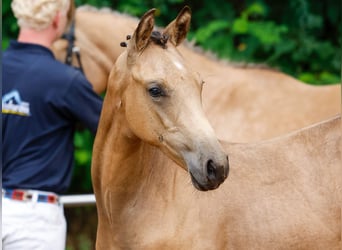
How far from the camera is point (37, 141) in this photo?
3.80 m

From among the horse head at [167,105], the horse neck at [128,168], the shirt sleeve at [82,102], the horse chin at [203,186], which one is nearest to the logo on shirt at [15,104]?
the shirt sleeve at [82,102]

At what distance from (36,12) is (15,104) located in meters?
0.42

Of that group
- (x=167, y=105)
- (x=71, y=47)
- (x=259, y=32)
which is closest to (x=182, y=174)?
(x=167, y=105)

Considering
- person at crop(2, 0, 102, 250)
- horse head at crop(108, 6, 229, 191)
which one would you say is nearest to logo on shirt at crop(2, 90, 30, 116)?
person at crop(2, 0, 102, 250)

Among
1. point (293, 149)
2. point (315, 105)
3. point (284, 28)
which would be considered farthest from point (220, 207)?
point (284, 28)

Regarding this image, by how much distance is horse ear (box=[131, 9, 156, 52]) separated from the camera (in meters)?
3.27

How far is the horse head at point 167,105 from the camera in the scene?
3.09 metres

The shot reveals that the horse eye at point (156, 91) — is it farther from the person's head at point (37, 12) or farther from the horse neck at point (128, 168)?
the person's head at point (37, 12)

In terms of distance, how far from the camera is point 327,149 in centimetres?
355

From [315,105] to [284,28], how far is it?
1289 millimetres

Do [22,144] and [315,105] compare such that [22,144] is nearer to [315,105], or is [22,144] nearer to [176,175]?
[176,175]

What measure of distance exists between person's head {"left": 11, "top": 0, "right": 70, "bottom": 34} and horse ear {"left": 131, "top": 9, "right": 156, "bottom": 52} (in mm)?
744

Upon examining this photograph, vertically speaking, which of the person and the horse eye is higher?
the horse eye

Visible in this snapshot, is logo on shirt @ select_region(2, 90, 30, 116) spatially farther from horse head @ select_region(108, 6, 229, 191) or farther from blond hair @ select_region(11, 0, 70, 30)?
horse head @ select_region(108, 6, 229, 191)
